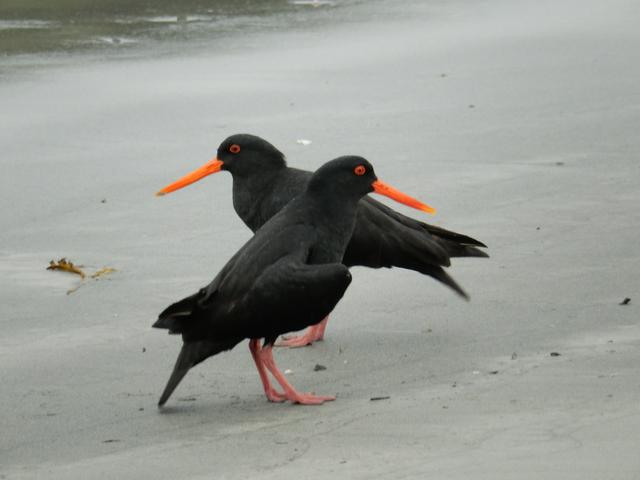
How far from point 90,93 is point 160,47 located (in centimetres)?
176

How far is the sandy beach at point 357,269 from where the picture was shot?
4.79 m

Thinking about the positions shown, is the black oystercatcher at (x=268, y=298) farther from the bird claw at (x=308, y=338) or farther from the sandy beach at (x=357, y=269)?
the bird claw at (x=308, y=338)

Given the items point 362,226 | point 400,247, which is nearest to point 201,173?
point 362,226

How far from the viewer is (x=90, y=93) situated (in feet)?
36.8

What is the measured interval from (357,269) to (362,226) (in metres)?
0.79

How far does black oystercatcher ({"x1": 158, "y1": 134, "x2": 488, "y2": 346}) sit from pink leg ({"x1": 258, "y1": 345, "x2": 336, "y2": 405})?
2.27ft

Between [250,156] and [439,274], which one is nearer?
[439,274]

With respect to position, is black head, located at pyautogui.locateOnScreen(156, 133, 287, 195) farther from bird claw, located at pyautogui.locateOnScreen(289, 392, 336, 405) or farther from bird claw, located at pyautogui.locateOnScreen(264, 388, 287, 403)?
bird claw, located at pyautogui.locateOnScreen(289, 392, 336, 405)

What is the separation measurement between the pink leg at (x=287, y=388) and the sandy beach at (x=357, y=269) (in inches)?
3.1

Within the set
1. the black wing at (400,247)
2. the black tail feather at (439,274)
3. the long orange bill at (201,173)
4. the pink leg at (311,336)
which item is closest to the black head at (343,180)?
the black wing at (400,247)

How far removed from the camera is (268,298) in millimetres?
5422

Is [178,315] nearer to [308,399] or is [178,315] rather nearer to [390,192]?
[308,399]

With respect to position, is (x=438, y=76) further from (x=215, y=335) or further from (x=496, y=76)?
(x=215, y=335)

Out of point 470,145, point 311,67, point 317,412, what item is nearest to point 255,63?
point 311,67
